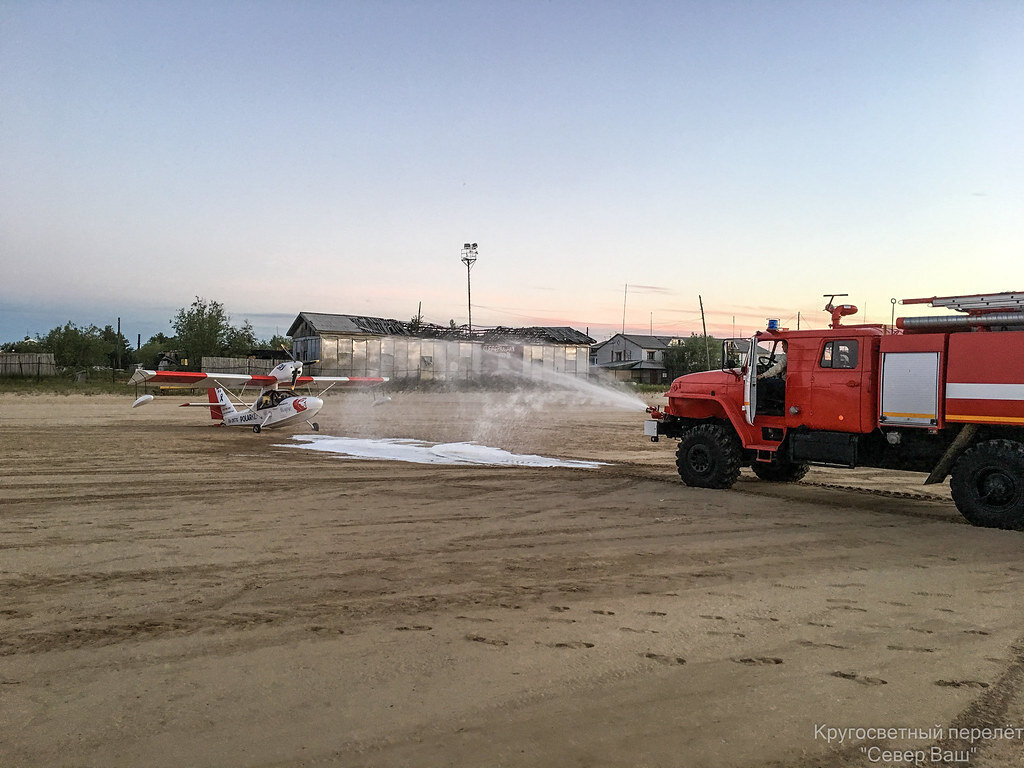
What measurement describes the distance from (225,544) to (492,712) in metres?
5.18

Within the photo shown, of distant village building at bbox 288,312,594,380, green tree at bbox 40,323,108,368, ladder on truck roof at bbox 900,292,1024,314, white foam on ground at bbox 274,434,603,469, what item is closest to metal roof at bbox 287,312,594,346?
distant village building at bbox 288,312,594,380

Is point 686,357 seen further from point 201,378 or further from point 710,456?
point 710,456

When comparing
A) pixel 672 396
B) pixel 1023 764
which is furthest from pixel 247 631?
pixel 672 396

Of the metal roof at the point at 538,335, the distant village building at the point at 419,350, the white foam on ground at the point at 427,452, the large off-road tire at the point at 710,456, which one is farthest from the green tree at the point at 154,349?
the large off-road tire at the point at 710,456

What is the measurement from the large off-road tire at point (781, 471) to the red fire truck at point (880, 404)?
0.10 m

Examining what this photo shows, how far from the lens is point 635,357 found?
9500 cm

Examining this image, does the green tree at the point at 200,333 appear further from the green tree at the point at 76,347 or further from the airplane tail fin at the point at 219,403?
the airplane tail fin at the point at 219,403

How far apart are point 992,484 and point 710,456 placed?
4343mm

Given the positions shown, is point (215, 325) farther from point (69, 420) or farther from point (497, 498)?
point (497, 498)

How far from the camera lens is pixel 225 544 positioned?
805cm

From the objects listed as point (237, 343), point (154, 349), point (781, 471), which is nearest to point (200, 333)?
point (237, 343)

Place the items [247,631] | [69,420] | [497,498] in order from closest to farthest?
1. [247,631]
2. [497,498]
3. [69,420]

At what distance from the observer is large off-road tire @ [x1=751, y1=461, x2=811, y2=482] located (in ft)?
45.3

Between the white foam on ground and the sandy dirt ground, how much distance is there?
472 centimetres
